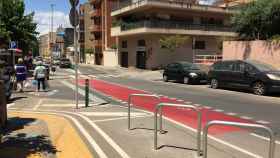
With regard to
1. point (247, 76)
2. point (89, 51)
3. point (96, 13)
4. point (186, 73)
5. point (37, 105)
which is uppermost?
point (96, 13)

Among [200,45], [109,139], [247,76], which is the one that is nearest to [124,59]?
[200,45]

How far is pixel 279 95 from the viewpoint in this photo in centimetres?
1761

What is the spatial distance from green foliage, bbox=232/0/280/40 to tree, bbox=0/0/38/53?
2008cm

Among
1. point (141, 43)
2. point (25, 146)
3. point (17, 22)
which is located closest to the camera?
point (25, 146)

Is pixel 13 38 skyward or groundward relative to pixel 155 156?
skyward

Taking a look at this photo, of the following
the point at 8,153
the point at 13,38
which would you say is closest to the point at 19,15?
the point at 13,38

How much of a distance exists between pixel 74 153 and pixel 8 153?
1.17 m

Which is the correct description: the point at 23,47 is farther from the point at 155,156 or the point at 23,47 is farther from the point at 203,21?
the point at 155,156

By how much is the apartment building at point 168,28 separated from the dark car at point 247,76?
70.2 ft

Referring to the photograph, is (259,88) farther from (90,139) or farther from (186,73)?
(90,139)

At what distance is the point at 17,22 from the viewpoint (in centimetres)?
3666

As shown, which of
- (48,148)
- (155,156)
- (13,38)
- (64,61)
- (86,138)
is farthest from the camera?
(64,61)

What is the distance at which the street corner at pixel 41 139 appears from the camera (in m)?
Answer: 6.81

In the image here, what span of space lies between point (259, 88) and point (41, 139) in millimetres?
12309
